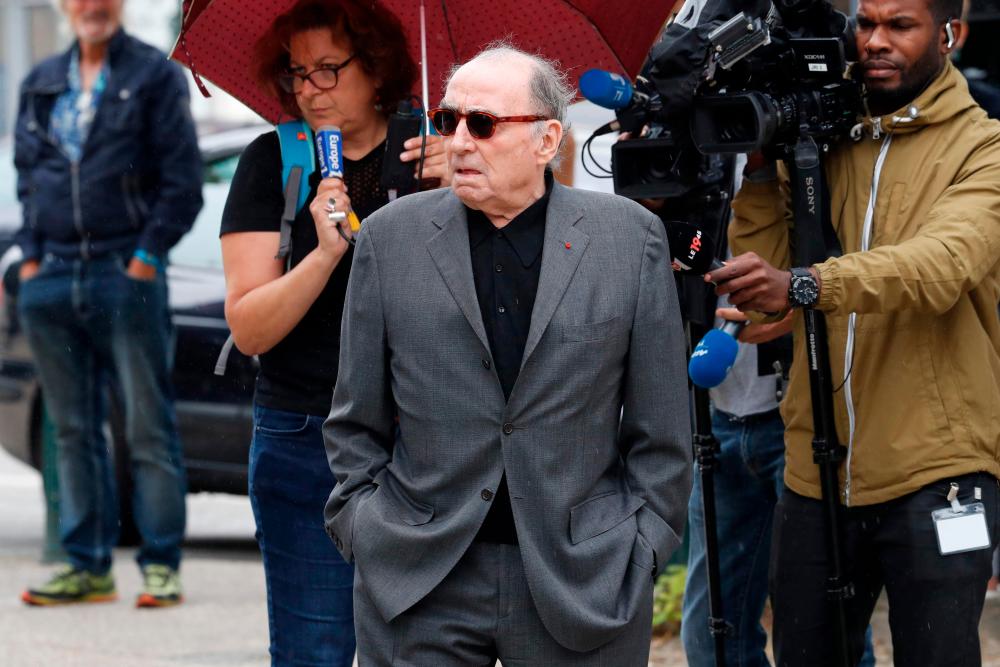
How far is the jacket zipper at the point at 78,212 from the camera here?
743 cm

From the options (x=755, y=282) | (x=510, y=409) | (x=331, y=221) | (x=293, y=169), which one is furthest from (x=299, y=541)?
(x=755, y=282)

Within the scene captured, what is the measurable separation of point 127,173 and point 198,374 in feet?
4.07

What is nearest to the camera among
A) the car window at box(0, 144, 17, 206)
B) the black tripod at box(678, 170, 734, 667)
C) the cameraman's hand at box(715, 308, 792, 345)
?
the black tripod at box(678, 170, 734, 667)

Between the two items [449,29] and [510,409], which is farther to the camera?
[449,29]

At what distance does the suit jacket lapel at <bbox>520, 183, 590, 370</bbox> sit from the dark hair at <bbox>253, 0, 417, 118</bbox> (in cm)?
96

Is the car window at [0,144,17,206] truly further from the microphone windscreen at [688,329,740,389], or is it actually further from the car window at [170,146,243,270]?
the microphone windscreen at [688,329,740,389]

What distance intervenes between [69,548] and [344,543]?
13.8 feet

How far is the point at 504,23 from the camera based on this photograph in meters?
4.61

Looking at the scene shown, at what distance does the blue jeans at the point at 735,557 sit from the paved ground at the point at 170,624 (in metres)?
1.17

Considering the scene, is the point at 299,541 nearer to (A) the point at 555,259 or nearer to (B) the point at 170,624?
(A) the point at 555,259

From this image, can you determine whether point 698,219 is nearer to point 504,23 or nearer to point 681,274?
point 681,274

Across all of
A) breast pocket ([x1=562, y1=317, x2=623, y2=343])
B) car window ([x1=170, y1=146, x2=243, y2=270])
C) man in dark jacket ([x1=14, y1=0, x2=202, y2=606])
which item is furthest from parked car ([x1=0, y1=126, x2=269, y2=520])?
breast pocket ([x1=562, y1=317, x2=623, y2=343])

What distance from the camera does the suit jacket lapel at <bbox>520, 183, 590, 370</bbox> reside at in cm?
→ 343

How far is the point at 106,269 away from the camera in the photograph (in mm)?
7434
